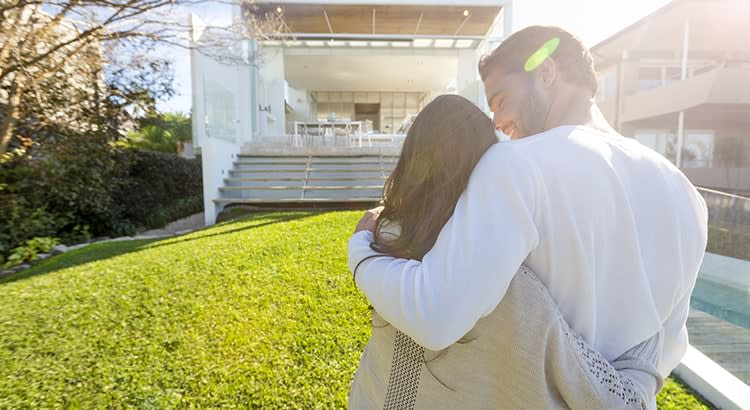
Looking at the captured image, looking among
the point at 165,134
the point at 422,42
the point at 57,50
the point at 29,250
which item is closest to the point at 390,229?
the point at 57,50

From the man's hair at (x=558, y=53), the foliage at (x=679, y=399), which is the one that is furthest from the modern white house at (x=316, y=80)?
the man's hair at (x=558, y=53)

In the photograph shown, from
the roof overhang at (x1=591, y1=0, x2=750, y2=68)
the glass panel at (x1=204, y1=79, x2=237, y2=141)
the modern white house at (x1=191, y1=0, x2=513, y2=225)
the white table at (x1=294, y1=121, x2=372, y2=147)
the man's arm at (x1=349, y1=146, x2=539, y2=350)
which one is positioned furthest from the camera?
the white table at (x1=294, y1=121, x2=372, y2=147)

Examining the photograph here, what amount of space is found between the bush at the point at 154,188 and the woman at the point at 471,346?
24.6ft

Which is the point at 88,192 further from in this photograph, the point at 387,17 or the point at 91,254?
the point at 387,17

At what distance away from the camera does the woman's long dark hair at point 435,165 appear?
78 centimetres

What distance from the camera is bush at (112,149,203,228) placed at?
727 centimetres

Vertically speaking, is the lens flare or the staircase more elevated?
the lens flare

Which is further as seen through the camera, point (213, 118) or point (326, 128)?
point (326, 128)

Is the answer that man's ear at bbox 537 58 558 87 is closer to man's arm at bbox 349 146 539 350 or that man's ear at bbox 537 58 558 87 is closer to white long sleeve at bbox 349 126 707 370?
white long sleeve at bbox 349 126 707 370

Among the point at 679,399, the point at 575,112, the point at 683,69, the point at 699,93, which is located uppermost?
the point at 683,69

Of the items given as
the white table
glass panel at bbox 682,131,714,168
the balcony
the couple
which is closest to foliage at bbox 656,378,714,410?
the couple

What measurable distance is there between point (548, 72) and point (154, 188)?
864cm

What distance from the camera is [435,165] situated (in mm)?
795

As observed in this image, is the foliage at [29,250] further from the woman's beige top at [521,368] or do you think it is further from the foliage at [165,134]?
the woman's beige top at [521,368]
